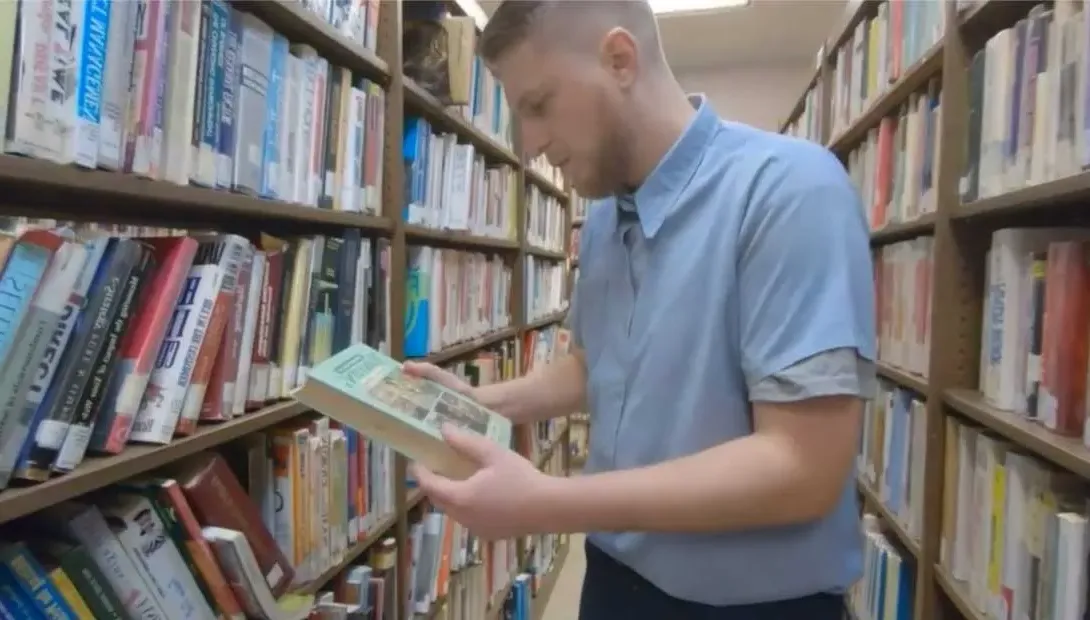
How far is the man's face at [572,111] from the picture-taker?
94cm

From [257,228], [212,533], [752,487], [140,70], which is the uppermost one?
[140,70]

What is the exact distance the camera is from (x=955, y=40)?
1.39 metres

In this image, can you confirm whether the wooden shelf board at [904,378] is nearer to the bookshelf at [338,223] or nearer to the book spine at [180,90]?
the bookshelf at [338,223]

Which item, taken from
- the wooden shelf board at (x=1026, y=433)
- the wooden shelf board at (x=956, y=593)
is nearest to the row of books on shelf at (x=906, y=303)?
the wooden shelf board at (x=1026, y=433)

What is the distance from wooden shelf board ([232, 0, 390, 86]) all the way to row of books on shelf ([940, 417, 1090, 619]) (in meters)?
1.32

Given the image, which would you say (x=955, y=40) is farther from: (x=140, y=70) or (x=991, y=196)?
(x=140, y=70)

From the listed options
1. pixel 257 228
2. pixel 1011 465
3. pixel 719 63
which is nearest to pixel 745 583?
pixel 1011 465

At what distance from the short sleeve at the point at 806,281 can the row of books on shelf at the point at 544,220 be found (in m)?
2.22

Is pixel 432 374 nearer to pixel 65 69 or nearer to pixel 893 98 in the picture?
pixel 65 69

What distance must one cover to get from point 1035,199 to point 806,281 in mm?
550

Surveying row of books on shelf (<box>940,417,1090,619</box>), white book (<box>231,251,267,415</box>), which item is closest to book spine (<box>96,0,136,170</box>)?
white book (<box>231,251,267,415</box>)

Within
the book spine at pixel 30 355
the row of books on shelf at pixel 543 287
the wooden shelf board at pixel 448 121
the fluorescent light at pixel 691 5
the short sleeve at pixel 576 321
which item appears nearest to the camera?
the book spine at pixel 30 355

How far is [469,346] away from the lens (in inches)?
86.5

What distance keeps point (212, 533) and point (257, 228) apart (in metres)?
0.61
